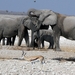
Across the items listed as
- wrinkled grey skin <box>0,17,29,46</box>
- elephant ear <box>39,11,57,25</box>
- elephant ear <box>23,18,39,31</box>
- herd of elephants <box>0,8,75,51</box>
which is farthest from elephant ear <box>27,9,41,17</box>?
wrinkled grey skin <box>0,17,29,46</box>

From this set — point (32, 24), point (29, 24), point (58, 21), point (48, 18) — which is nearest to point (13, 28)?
point (29, 24)

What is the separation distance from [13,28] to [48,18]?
5.85 metres

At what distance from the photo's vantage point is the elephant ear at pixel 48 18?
22.4 m

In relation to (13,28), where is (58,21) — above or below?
above

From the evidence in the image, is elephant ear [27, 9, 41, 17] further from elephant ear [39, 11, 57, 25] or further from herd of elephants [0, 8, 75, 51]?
elephant ear [39, 11, 57, 25]

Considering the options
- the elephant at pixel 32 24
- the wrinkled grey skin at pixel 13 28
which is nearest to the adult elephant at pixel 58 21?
the elephant at pixel 32 24

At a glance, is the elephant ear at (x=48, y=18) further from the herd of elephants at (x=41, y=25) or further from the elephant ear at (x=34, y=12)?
the elephant ear at (x=34, y=12)

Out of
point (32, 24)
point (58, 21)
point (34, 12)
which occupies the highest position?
point (34, 12)

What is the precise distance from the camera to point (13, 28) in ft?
92.1

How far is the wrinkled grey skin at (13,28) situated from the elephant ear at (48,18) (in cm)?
473

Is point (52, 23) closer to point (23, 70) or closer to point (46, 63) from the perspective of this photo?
point (46, 63)

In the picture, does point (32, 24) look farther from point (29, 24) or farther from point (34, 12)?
point (34, 12)

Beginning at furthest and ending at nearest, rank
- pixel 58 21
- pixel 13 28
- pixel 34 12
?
pixel 13 28, pixel 34 12, pixel 58 21

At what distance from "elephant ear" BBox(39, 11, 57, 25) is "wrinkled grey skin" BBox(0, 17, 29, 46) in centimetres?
473
